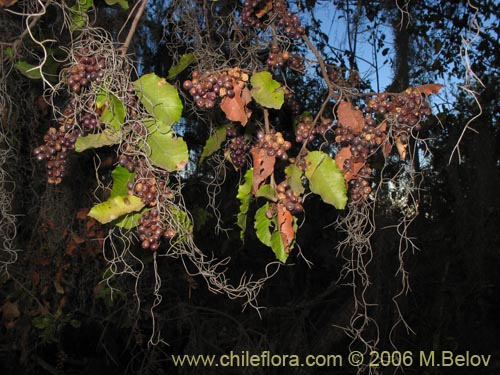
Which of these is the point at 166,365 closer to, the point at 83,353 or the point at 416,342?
the point at 83,353

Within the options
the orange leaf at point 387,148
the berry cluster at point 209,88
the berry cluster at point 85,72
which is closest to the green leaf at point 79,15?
the berry cluster at point 85,72

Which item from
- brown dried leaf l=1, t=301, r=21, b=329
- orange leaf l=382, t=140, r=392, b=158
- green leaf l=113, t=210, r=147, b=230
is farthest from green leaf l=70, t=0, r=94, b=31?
brown dried leaf l=1, t=301, r=21, b=329

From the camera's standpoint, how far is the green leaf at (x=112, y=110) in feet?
2.36

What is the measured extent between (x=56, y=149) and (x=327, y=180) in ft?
1.43

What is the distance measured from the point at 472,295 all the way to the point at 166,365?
2.02 m

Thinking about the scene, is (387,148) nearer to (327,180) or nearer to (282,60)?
(327,180)

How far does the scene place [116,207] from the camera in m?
0.72

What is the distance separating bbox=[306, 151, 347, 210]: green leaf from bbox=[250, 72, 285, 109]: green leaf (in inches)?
4.2

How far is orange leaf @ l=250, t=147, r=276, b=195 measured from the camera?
781 millimetres

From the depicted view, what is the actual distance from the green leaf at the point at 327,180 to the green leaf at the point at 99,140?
31 cm

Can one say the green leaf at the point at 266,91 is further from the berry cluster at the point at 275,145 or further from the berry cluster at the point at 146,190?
the berry cluster at the point at 146,190

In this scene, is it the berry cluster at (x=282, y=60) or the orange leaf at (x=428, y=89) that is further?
the berry cluster at (x=282, y=60)

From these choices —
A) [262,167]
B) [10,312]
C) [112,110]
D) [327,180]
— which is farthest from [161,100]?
[10,312]

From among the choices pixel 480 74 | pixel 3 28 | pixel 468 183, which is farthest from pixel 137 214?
pixel 480 74
